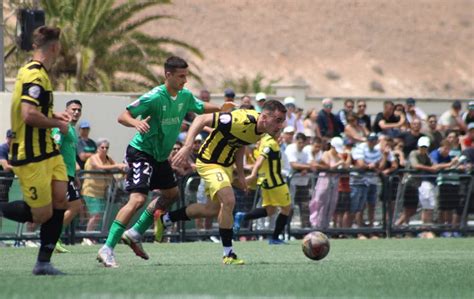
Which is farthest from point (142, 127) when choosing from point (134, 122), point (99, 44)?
point (99, 44)

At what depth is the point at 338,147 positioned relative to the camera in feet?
81.0

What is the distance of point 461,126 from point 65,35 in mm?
13819

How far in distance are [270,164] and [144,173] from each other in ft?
22.8

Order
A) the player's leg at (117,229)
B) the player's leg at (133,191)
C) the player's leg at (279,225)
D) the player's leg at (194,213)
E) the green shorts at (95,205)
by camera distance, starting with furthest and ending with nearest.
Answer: the green shorts at (95,205) → the player's leg at (279,225) → the player's leg at (194,213) → the player's leg at (133,191) → the player's leg at (117,229)

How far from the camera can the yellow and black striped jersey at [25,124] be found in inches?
433

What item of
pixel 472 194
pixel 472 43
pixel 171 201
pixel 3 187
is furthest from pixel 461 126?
pixel 472 43

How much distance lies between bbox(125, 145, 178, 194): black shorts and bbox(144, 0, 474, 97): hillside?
6725 cm

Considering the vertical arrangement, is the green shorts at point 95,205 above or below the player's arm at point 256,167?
below

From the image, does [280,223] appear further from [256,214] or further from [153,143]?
[153,143]

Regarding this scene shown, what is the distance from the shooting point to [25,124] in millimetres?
11000

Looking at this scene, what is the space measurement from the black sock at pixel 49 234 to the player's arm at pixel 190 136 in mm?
1755

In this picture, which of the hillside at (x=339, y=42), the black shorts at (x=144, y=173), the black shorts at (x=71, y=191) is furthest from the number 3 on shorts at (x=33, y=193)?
the hillside at (x=339, y=42)

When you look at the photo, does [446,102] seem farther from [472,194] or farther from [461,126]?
[472,194]

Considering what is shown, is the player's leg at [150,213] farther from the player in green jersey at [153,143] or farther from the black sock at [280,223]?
the black sock at [280,223]
